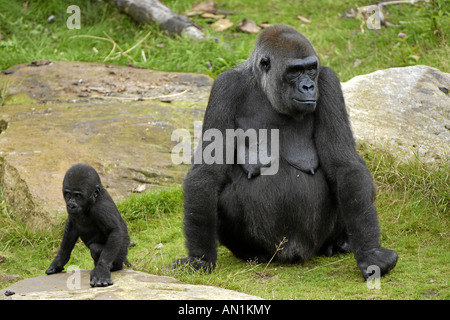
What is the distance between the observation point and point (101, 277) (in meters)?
3.89

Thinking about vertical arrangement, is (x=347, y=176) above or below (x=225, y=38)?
below

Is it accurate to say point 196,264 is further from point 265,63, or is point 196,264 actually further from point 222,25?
point 222,25

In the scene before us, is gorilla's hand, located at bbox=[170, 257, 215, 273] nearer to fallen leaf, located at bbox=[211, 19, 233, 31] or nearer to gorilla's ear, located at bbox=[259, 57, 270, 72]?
gorilla's ear, located at bbox=[259, 57, 270, 72]

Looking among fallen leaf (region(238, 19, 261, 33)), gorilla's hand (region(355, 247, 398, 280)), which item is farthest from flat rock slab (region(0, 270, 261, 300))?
fallen leaf (region(238, 19, 261, 33))

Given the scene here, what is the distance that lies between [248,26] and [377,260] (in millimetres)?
6609

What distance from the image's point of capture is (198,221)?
4.75m

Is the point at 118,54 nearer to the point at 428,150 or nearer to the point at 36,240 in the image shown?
the point at 36,240

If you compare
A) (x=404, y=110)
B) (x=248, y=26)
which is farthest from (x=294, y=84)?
(x=248, y=26)

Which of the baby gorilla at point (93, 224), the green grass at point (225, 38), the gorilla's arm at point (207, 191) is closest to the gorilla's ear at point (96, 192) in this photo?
the baby gorilla at point (93, 224)

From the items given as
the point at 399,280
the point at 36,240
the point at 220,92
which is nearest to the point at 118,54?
the point at 36,240

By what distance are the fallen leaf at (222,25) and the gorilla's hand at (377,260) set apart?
260 inches

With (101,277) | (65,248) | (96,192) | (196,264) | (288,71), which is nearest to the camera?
(101,277)

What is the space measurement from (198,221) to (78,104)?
376 cm

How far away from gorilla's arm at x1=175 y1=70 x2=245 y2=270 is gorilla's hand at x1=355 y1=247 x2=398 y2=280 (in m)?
1.11
